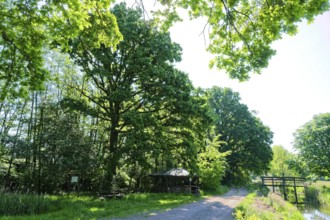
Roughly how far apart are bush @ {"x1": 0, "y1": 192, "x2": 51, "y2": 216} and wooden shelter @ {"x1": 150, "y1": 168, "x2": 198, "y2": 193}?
1429 centimetres

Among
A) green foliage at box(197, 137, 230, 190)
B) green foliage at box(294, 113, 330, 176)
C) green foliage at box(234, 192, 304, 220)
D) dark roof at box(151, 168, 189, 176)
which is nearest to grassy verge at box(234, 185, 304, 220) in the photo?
green foliage at box(234, 192, 304, 220)

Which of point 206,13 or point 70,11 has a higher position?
point 206,13

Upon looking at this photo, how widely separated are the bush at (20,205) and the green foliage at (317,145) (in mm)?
27804

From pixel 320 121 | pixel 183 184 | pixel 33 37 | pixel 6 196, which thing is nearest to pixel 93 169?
pixel 6 196

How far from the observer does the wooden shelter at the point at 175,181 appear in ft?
78.5

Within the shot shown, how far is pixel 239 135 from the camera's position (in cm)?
3934

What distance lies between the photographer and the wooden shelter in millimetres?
23922

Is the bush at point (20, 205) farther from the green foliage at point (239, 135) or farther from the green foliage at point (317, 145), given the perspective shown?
the green foliage at point (239, 135)

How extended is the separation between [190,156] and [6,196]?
12.6 m

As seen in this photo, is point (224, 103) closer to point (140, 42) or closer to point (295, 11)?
point (140, 42)

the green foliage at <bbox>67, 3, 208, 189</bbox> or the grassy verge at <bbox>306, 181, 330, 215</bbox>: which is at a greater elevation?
the green foliage at <bbox>67, 3, 208, 189</bbox>

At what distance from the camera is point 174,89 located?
1752 cm

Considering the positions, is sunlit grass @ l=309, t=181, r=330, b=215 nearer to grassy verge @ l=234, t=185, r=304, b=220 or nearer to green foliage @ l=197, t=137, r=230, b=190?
grassy verge @ l=234, t=185, r=304, b=220

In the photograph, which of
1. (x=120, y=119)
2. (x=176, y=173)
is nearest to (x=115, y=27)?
(x=120, y=119)
